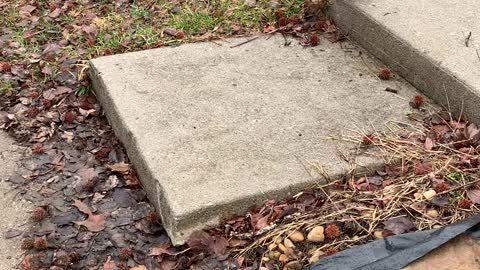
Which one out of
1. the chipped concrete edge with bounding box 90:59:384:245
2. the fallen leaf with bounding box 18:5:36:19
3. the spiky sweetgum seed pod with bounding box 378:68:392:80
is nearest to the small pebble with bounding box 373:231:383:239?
the chipped concrete edge with bounding box 90:59:384:245

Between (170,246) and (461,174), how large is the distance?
1.30m

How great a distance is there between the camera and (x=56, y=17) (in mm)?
4312

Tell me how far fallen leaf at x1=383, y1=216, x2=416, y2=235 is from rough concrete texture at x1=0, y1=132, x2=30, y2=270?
1.55 m

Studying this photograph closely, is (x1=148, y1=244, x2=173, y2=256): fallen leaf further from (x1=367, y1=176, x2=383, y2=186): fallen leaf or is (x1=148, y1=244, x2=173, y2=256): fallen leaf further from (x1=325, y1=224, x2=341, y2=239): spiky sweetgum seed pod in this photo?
(x1=367, y1=176, x2=383, y2=186): fallen leaf

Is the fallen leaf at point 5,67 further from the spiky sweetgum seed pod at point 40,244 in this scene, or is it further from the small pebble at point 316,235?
the small pebble at point 316,235

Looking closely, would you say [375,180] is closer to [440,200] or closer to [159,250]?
[440,200]

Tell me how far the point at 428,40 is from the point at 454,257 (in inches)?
57.5

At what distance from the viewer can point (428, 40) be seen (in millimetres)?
3297

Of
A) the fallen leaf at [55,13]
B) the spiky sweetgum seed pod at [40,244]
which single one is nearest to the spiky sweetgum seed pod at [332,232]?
the spiky sweetgum seed pod at [40,244]

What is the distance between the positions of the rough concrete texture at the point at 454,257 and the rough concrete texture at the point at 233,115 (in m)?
0.62

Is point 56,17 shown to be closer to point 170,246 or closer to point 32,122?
point 32,122

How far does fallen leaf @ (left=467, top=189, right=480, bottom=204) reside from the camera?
8.21ft

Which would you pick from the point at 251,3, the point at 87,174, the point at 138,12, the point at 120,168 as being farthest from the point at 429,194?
the point at 138,12

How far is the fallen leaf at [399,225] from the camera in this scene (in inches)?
95.7
